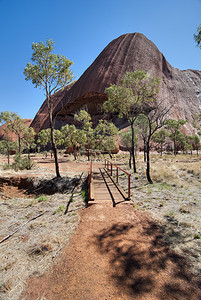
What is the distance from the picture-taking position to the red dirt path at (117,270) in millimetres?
2863

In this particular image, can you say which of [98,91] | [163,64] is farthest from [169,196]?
[163,64]

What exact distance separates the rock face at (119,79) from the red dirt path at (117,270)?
157ft

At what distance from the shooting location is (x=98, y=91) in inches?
2093

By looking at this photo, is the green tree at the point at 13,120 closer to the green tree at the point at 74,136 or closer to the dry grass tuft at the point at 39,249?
the green tree at the point at 74,136

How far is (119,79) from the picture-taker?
175ft

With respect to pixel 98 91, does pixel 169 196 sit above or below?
below

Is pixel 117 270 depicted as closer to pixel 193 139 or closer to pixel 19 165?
pixel 19 165

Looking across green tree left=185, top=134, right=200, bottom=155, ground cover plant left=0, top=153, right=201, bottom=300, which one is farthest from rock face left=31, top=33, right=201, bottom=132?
ground cover plant left=0, top=153, right=201, bottom=300

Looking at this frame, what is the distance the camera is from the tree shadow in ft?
9.52

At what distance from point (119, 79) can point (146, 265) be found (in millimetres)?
57192

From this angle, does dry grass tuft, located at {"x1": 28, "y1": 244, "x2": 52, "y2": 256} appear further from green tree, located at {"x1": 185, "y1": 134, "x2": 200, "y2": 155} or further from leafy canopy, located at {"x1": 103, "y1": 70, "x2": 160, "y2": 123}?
green tree, located at {"x1": 185, "y1": 134, "x2": 200, "y2": 155}

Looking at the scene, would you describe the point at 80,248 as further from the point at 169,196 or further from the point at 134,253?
the point at 169,196

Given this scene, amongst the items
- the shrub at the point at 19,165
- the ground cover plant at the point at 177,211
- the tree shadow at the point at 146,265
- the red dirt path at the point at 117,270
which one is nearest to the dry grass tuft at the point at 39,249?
the red dirt path at the point at 117,270

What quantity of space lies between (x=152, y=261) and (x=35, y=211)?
561 cm
